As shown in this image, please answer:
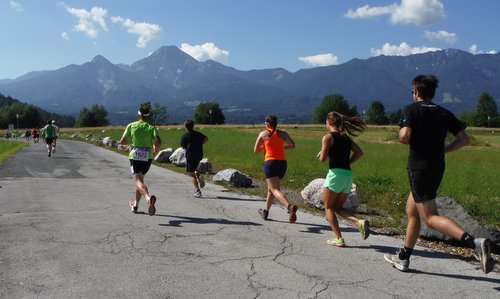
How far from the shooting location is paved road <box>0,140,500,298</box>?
4535mm

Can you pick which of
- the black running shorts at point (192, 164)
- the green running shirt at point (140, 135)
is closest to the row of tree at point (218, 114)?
the black running shorts at point (192, 164)

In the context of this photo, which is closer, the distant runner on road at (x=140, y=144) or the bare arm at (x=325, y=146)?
the bare arm at (x=325, y=146)

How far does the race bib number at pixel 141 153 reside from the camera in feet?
27.4

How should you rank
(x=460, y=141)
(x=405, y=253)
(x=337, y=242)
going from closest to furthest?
(x=460, y=141) < (x=405, y=253) < (x=337, y=242)

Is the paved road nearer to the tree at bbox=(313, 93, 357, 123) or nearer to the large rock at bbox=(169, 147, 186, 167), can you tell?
the large rock at bbox=(169, 147, 186, 167)

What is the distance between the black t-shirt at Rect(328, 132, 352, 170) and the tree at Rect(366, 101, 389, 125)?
449 feet

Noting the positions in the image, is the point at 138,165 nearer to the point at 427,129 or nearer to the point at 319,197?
the point at 319,197

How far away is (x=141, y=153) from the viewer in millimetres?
8375

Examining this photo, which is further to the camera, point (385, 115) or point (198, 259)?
point (385, 115)

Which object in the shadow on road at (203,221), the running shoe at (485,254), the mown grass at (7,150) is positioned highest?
the running shoe at (485,254)

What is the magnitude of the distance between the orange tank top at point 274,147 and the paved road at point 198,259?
1168 mm

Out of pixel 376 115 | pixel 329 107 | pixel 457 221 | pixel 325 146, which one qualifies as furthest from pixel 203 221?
pixel 329 107

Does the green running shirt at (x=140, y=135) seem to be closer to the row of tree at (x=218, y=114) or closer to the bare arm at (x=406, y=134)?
the bare arm at (x=406, y=134)

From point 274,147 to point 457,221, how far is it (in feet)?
10.3
